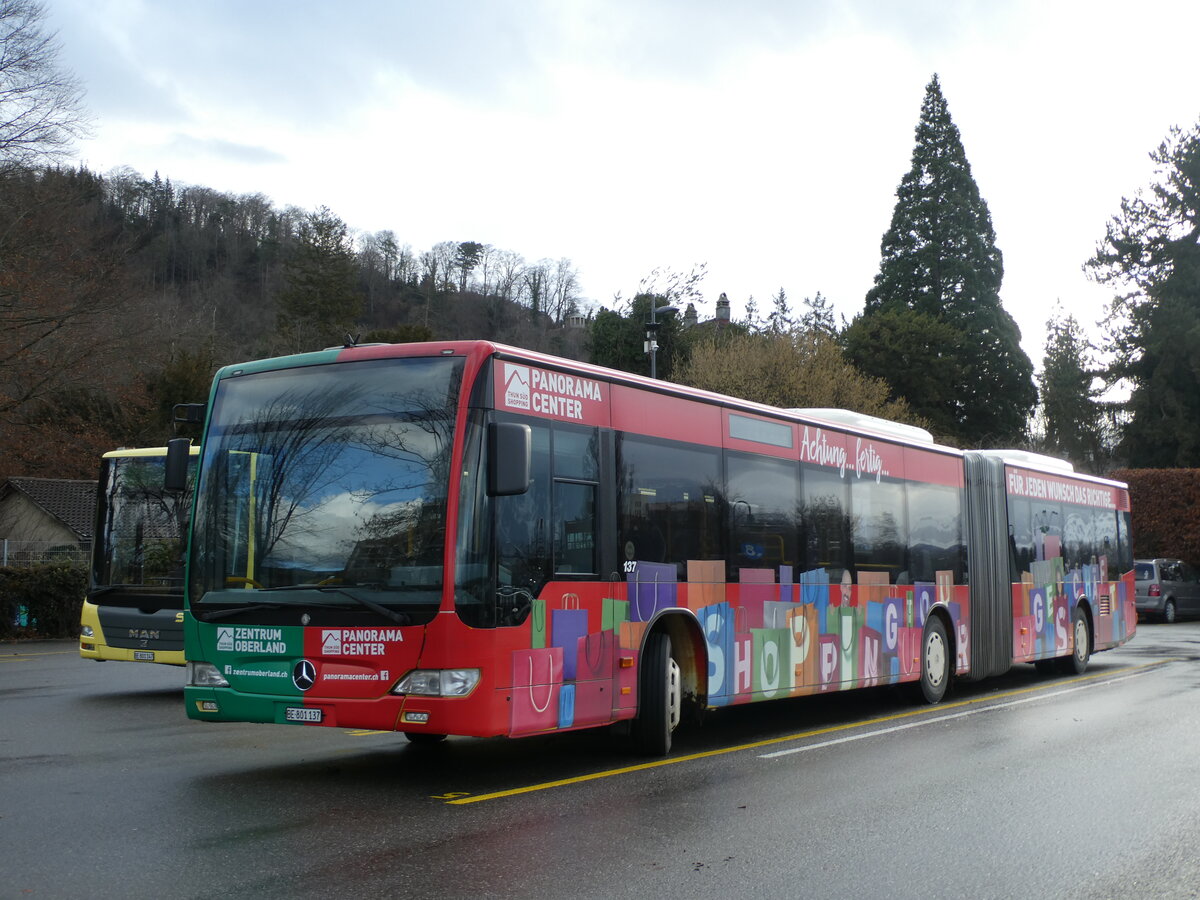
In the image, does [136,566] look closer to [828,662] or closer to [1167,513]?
[828,662]

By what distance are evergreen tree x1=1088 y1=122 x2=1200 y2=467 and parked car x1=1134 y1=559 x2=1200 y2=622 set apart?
17.8 metres

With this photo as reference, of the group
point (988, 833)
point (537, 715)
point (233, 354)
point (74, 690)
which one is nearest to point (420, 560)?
point (537, 715)

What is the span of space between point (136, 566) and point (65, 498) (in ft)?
143

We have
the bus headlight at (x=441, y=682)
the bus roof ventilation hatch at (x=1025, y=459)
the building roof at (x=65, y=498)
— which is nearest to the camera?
the bus headlight at (x=441, y=682)

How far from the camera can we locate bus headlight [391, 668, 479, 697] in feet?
25.9

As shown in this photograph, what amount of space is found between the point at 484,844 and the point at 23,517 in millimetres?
54787

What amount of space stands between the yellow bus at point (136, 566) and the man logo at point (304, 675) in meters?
6.79

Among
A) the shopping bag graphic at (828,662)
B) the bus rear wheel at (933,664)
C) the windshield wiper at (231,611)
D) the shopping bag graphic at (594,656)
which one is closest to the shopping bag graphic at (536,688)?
the shopping bag graphic at (594,656)

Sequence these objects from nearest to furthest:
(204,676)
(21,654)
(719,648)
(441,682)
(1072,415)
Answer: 1. (441,682)
2. (204,676)
3. (719,648)
4. (21,654)
5. (1072,415)

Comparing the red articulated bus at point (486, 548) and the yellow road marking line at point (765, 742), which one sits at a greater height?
the red articulated bus at point (486, 548)

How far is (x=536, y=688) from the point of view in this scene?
844cm

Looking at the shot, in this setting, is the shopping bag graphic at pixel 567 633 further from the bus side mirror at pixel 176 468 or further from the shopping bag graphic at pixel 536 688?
the bus side mirror at pixel 176 468

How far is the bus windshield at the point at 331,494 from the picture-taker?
8.05 meters

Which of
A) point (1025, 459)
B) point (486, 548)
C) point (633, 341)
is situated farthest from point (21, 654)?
point (633, 341)
